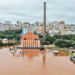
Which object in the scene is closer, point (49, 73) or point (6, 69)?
point (49, 73)

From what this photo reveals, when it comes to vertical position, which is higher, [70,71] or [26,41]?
[26,41]

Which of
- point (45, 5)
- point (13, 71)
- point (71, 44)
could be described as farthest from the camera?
point (45, 5)

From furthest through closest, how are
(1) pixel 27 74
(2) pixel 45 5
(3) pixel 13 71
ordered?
1. (2) pixel 45 5
2. (3) pixel 13 71
3. (1) pixel 27 74

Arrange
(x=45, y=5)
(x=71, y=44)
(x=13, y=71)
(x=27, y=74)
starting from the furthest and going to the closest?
1. (x=45, y=5)
2. (x=71, y=44)
3. (x=13, y=71)
4. (x=27, y=74)

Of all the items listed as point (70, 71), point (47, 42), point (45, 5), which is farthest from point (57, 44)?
point (70, 71)

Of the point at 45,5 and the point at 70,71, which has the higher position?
the point at 45,5

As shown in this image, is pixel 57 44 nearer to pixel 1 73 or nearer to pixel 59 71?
pixel 59 71

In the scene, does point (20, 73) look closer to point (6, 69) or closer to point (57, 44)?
point (6, 69)

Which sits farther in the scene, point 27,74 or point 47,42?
point 47,42

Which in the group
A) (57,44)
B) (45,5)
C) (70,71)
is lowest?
(70,71)

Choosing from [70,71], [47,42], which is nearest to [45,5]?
[47,42]
